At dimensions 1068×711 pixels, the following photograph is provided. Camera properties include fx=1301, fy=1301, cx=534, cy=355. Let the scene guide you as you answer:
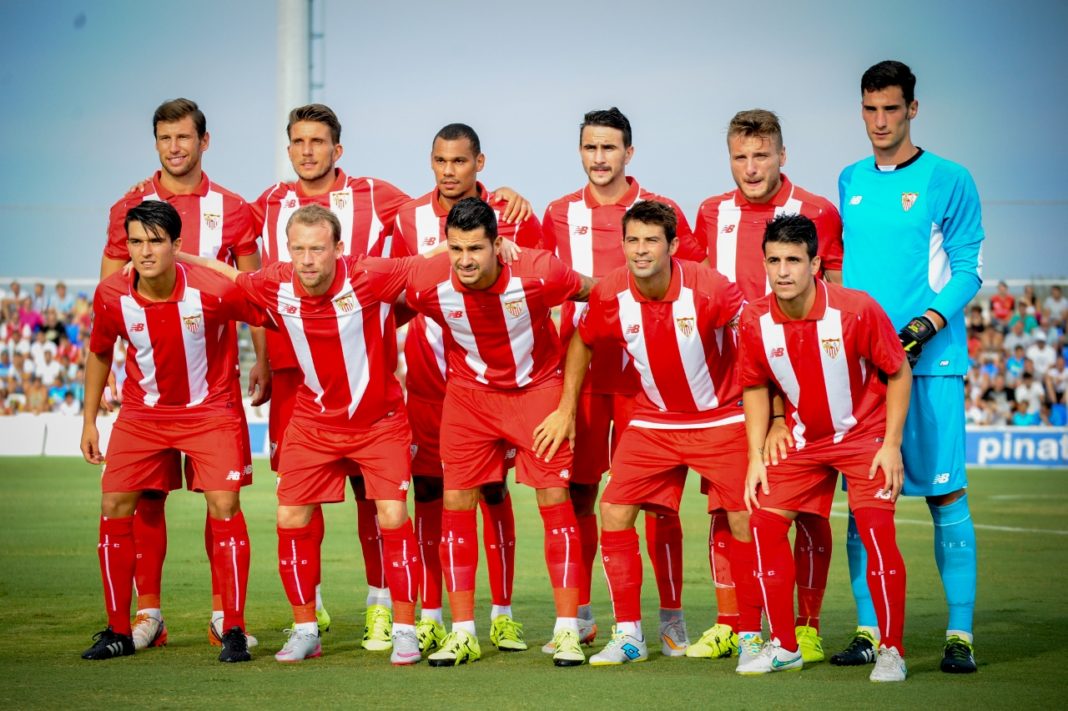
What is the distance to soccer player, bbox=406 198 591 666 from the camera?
245 inches

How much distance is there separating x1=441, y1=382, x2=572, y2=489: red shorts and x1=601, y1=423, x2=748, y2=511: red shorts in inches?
12.0

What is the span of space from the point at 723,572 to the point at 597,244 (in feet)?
6.11

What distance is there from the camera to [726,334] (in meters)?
6.42

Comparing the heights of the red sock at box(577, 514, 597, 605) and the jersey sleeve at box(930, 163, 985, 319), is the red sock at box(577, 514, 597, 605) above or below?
below

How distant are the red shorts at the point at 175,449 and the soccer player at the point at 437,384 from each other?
98 cm

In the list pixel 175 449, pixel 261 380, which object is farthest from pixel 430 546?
pixel 175 449

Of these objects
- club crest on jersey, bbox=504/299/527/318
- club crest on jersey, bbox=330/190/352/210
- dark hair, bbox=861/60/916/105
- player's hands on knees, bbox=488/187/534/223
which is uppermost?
dark hair, bbox=861/60/916/105

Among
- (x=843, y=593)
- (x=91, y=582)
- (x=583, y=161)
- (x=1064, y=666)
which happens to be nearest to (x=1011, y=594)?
(x=843, y=593)

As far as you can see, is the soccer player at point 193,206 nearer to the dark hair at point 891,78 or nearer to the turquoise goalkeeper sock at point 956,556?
the dark hair at point 891,78

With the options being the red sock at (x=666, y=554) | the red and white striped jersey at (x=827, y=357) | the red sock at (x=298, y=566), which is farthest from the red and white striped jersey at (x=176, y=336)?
the red and white striped jersey at (x=827, y=357)

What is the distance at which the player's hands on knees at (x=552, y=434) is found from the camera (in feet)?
20.5

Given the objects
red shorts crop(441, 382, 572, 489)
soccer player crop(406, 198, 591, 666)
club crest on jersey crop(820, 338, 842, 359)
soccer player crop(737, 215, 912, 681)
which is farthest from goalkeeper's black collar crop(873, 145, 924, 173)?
red shorts crop(441, 382, 572, 489)

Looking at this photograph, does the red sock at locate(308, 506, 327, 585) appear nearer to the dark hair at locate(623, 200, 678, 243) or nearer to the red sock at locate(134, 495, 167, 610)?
the red sock at locate(134, 495, 167, 610)

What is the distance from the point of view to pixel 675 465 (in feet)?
20.3
